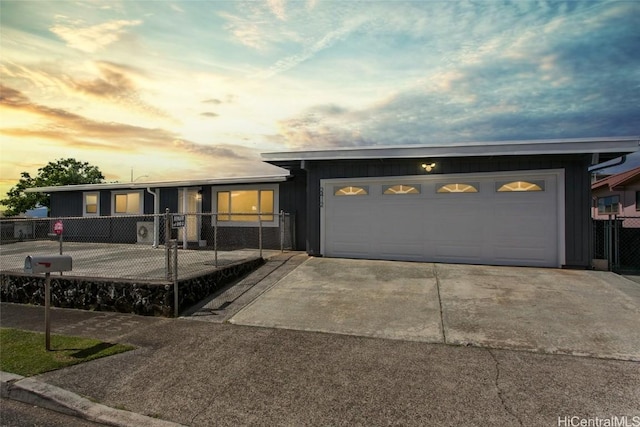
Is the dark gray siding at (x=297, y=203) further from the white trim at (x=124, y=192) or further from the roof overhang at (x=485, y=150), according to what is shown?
the white trim at (x=124, y=192)

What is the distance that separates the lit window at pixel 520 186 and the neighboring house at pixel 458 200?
0.9 inches

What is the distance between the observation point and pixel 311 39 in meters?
10.1

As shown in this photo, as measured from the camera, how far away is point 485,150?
8.66 metres

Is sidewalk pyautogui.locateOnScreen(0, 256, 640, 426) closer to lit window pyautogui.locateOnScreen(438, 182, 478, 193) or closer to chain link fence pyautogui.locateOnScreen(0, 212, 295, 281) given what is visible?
chain link fence pyautogui.locateOnScreen(0, 212, 295, 281)

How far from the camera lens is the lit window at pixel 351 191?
1023 cm

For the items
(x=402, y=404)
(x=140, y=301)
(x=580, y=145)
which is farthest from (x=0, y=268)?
(x=580, y=145)

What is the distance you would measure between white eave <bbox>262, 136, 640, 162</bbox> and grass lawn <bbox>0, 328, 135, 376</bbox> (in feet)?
22.1

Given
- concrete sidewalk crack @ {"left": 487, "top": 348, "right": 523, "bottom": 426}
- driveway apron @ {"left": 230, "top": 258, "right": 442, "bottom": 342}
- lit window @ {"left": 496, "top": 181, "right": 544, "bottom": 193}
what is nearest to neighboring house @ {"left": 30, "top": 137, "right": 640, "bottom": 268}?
lit window @ {"left": 496, "top": 181, "right": 544, "bottom": 193}

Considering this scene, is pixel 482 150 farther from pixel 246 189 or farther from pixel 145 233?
pixel 145 233

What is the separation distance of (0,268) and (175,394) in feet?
27.5

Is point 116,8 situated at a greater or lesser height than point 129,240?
greater

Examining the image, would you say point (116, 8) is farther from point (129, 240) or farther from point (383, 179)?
point (129, 240)

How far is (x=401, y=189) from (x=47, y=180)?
38543mm

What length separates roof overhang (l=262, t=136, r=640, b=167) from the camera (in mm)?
7832
